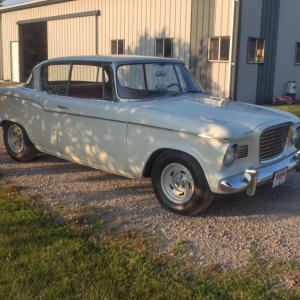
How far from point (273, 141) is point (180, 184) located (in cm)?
117

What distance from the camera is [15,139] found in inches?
278

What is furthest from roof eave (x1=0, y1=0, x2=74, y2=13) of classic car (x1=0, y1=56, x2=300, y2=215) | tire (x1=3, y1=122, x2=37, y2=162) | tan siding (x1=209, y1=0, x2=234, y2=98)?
classic car (x1=0, y1=56, x2=300, y2=215)

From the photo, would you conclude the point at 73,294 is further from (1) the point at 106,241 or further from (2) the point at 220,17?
(2) the point at 220,17

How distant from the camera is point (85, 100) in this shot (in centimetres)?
572

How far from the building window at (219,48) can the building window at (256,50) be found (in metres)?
0.94

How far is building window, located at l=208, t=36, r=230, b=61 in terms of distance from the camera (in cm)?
1519

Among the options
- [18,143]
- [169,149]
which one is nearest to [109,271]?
[169,149]

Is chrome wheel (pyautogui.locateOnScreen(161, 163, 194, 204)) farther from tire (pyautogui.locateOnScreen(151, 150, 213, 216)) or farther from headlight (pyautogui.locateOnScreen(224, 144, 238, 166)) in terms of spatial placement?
headlight (pyautogui.locateOnScreen(224, 144, 238, 166))

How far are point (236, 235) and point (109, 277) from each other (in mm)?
1529

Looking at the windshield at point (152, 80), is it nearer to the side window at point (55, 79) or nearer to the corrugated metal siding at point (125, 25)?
the side window at point (55, 79)

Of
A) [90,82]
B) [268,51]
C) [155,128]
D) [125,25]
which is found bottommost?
[155,128]

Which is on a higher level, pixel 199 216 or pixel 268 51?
pixel 268 51

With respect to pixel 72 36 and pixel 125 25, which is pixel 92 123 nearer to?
pixel 125 25

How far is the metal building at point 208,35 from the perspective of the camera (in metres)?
15.1
